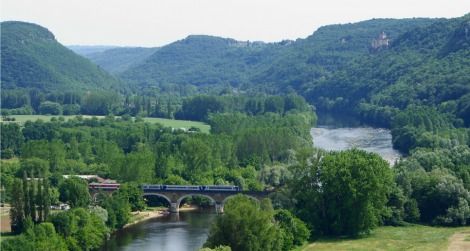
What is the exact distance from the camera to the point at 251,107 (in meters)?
184

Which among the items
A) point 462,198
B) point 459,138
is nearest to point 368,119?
point 459,138

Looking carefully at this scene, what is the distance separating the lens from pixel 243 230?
5797cm

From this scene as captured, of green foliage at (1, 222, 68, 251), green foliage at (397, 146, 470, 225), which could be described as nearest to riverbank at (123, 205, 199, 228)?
green foliage at (1, 222, 68, 251)

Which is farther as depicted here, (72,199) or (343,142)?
(343,142)

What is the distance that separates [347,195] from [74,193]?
25.0 metres

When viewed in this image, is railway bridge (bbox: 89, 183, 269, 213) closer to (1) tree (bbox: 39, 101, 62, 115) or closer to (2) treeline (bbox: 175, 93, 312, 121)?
(2) treeline (bbox: 175, 93, 312, 121)

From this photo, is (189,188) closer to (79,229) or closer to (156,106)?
(79,229)

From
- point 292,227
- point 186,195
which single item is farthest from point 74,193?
point 292,227

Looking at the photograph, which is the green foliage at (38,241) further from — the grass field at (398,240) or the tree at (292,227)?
the grass field at (398,240)

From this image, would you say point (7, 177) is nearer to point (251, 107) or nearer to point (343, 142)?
point (343, 142)

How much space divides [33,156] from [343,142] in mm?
49412

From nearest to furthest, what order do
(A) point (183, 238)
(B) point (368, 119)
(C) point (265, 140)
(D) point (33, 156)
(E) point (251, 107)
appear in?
(A) point (183, 238)
(D) point (33, 156)
(C) point (265, 140)
(B) point (368, 119)
(E) point (251, 107)

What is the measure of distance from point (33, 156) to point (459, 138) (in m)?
53.9

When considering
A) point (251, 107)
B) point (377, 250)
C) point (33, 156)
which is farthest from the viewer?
point (251, 107)
